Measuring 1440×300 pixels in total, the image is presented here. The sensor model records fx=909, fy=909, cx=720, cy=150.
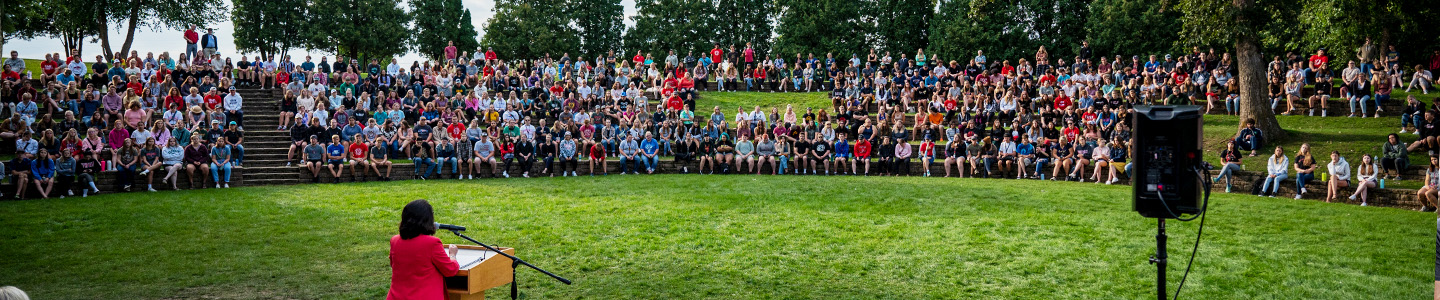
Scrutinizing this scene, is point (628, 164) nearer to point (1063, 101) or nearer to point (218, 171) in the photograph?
point (218, 171)

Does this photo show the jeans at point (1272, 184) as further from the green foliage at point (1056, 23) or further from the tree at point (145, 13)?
the tree at point (145, 13)

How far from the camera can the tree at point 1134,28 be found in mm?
36406

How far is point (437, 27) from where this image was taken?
48.3m

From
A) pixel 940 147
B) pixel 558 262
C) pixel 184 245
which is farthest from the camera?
pixel 940 147

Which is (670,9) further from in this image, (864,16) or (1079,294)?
(1079,294)

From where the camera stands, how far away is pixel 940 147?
2066 cm

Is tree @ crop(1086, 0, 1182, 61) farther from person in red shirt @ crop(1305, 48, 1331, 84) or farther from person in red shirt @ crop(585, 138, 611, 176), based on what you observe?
person in red shirt @ crop(585, 138, 611, 176)

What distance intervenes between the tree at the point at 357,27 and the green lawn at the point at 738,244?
31.2 metres

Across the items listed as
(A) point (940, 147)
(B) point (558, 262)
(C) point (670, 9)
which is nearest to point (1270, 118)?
(A) point (940, 147)

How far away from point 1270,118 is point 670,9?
106 ft

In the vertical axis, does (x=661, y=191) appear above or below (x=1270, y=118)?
below

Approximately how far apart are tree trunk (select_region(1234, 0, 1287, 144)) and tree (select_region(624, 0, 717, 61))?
99.6 ft

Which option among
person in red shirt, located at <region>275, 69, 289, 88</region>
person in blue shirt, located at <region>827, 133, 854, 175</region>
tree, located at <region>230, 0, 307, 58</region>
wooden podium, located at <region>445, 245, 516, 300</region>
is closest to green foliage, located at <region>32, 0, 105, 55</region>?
tree, located at <region>230, 0, 307, 58</region>

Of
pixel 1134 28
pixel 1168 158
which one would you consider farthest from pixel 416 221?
pixel 1134 28
